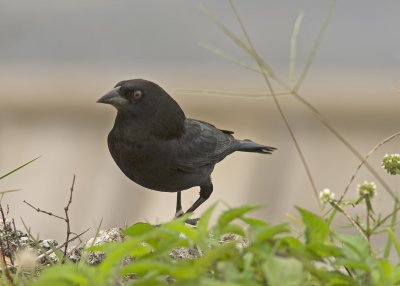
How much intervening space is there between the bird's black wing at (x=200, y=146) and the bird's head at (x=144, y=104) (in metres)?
0.14

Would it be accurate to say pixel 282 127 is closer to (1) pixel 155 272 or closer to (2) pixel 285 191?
(2) pixel 285 191

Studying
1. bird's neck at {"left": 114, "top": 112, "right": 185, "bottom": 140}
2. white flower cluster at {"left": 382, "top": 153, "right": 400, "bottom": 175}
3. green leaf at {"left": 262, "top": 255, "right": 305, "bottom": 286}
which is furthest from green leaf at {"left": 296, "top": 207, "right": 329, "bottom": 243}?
bird's neck at {"left": 114, "top": 112, "right": 185, "bottom": 140}

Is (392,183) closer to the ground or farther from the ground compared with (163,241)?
closer to the ground

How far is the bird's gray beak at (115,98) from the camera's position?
4.06 metres

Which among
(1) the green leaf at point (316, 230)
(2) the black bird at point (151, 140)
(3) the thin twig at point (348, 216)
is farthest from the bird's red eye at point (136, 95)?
(1) the green leaf at point (316, 230)

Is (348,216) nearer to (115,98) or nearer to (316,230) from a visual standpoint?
(316,230)

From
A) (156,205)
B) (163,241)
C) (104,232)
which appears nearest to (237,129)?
(156,205)

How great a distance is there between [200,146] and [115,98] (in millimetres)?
624

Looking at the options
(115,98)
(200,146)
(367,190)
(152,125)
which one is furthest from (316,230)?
(200,146)

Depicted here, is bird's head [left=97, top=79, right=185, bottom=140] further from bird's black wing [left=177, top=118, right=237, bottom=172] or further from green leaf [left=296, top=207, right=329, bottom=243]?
green leaf [left=296, top=207, right=329, bottom=243]

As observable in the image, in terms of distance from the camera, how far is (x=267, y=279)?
2.14 m

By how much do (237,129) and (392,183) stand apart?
140 cm

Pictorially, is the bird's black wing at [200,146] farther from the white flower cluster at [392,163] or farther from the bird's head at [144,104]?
the white flower cluster at [392,163]

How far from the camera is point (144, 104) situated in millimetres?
4223
